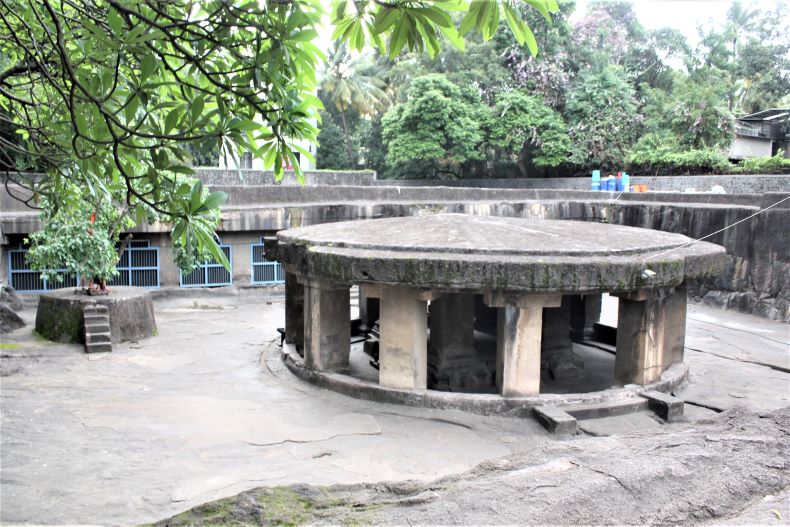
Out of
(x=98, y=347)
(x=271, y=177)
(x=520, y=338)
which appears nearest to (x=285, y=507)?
(x=520, y=338)

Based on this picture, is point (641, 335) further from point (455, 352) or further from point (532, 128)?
point (532, 128)

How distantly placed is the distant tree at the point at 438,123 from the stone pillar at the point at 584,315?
16.1 m

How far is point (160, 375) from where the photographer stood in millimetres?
8867

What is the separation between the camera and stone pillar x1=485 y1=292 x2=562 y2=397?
7113 millimetres

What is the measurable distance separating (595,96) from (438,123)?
5.95m

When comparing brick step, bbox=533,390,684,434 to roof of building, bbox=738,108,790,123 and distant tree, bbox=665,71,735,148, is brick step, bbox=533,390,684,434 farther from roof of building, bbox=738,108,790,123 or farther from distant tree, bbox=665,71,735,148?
roof of building, bbox=738,108,790,123

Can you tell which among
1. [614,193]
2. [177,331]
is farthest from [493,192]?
[177,331]

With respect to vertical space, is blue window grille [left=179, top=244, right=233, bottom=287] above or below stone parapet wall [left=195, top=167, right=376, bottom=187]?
below

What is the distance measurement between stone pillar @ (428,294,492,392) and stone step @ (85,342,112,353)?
Answer: 4.93 meters

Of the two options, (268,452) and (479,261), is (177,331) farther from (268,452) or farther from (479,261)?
(479,261)

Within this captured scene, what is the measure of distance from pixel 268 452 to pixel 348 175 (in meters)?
17.5

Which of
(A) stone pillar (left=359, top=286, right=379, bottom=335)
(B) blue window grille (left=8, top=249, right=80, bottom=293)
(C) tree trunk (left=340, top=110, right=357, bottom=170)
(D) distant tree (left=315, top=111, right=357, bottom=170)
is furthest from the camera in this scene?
(C) tree trunk (left=340, top=110, right=357, bottom=170)

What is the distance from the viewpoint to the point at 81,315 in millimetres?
10336

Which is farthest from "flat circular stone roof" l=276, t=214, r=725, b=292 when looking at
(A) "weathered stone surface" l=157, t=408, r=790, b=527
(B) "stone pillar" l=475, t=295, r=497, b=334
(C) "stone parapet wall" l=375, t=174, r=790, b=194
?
(C) "stone parapet wall" l=375, t=174, r=790, b=194
